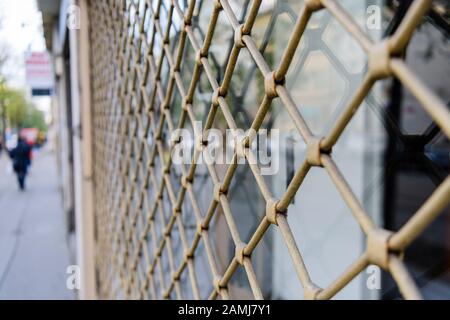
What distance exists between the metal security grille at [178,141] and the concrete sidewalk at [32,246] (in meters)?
1.24

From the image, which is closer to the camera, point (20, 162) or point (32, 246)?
point (32, 246)

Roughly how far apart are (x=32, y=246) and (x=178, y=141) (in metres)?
4.19

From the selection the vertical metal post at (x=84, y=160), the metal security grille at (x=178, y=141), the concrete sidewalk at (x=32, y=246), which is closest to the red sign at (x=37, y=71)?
the concrete sidewalk at (x=32, y=246)

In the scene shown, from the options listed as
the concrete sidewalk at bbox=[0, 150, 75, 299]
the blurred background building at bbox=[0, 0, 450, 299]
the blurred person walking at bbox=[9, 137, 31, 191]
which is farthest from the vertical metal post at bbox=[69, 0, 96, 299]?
the blurred person walking at bbox=[9, 137, 31, 191]

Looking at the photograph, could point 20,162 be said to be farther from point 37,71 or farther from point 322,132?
point 322,132

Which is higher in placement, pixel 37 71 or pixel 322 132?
pixel 37 71

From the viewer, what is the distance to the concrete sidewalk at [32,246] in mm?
3488

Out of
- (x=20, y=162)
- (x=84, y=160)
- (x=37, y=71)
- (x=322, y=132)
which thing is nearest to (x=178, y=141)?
(x=322, y=132)

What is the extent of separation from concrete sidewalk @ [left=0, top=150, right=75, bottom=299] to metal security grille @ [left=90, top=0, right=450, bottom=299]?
1239 mm

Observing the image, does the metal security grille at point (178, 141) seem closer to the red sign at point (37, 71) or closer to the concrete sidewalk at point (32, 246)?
the concrete sidewalk at point (32, 246)

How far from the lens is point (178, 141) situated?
4.15 feet

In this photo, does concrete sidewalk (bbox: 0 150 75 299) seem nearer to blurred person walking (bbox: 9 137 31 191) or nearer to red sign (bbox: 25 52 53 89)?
blurred person walking (bbox: 9 137 31 191)
